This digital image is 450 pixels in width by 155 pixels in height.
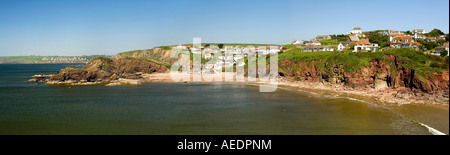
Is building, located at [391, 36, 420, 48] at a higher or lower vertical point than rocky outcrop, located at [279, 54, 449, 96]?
higher

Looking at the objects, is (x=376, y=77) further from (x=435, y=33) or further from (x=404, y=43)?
(x=435, y=33)

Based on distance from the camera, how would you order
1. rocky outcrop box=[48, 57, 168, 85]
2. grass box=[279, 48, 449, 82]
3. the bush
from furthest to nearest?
rocky outcrop box=[48, 57, 168, 85]
the bush
grass box=[279, 48, 449, 82]

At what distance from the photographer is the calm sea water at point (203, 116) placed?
21812 millimetres

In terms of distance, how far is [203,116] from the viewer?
87.0 feet

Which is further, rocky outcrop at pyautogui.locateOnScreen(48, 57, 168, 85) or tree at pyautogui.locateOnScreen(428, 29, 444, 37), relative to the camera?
tree at pyautogui.locateOnScreen(428, 29, 444, 37)

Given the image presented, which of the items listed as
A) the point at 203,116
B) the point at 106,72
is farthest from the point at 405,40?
the point at 106,72

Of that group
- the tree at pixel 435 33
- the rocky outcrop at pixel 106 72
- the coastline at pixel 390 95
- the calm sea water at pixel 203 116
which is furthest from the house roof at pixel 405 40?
the rocky outcrop at pixel 106 72

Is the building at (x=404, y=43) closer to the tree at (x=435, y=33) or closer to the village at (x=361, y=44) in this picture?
the village at (x=361, y=44)

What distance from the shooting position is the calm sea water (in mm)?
21812

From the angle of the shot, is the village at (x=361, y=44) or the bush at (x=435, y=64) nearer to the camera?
the bush at (x=435, y=64)

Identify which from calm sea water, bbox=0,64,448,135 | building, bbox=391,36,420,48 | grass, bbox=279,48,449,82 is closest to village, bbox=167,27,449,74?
building, bbox=391,36,420,48

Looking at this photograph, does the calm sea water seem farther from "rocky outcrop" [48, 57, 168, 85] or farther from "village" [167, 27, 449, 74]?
"village" [167, 27, 449, 74]

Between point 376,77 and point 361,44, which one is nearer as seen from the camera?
point 376,77
